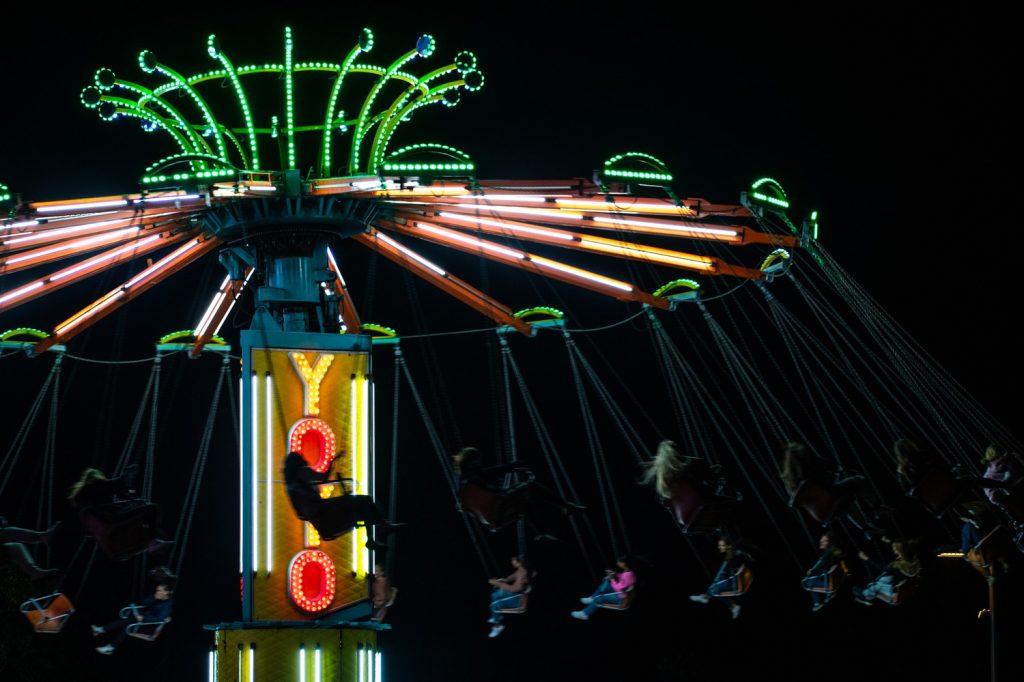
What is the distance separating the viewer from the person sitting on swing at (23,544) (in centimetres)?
1850

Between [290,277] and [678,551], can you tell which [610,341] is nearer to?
[678,551]

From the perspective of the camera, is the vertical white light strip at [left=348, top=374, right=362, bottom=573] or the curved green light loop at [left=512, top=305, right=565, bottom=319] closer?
the vertical white light strip at [left=348, top=374, right=362, bottom=573]

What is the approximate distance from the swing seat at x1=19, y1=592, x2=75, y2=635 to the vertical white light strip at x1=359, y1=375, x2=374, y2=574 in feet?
10.8

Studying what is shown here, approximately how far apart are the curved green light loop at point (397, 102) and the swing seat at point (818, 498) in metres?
5.99

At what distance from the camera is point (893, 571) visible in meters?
19.4

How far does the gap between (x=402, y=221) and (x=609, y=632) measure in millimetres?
12089

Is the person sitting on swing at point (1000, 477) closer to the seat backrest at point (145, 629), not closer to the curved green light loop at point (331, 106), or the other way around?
the curved green light loop at point (331, 106)

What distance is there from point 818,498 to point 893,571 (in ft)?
5.06

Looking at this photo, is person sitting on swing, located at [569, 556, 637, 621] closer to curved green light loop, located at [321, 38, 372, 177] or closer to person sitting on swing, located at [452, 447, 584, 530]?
person sitting on swing, located at [452, 447, 584, 530]

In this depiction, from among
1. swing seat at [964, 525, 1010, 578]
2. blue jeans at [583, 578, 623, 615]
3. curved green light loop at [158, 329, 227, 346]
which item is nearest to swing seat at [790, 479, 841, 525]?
swing seat at [964, 525, 1010, 578]

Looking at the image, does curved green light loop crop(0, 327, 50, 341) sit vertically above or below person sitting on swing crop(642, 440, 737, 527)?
above

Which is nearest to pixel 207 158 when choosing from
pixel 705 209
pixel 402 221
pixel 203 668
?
pixel 402 221

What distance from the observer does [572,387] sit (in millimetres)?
33125

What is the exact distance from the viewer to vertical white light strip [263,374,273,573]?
19.4 metres
